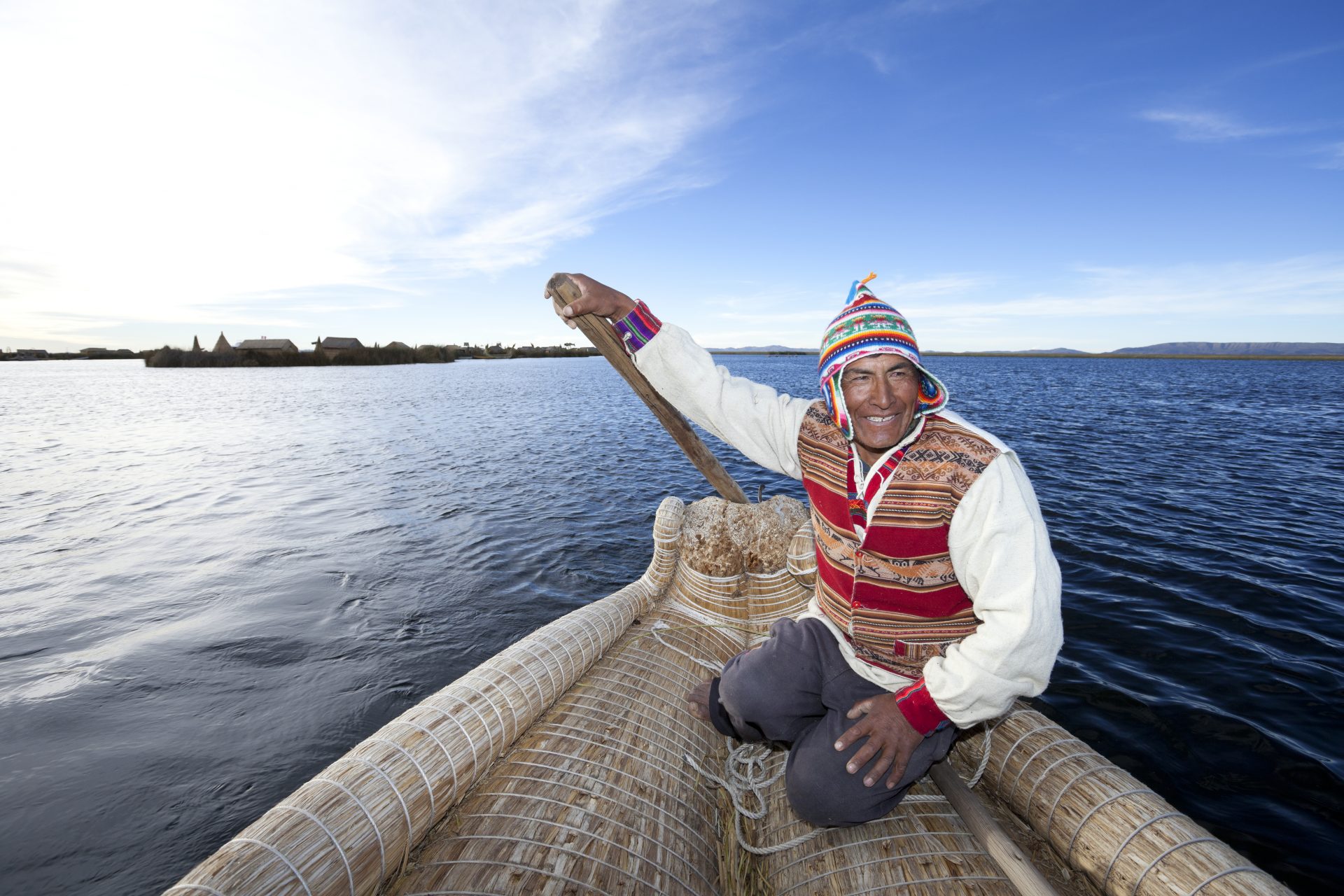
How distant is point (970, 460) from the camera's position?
2059mm

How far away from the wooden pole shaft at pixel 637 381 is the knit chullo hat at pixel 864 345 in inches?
39.5

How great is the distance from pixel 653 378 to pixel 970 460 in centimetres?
144

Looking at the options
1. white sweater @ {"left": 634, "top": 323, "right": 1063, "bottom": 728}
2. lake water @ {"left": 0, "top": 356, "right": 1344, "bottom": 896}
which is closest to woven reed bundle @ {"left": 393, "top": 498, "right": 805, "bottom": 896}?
white sweater @ {"left": 634, "top": 323, "right": 1063, "bottom": 728}

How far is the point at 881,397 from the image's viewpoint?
2221 mm

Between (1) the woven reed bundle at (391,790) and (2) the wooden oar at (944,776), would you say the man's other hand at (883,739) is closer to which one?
(2) the wooden oar at (944,776)

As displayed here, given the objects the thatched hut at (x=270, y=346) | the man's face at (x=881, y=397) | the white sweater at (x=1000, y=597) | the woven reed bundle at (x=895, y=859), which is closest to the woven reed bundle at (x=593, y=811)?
the woven reed bundle at (x=895, y=859)

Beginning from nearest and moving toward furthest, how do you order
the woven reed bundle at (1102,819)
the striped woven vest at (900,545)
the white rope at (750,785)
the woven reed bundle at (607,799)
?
the woven reed bundle at (1102,819) → the striped woven vest at (900,545) → the woven reed bundle at (607,799) → the white rope at (750,785)

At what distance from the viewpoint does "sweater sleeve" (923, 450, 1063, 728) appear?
1.88m

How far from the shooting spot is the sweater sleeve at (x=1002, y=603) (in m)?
1.88

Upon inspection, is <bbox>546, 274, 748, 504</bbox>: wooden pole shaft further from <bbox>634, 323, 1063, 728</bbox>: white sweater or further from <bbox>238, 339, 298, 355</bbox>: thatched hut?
<bbox>238, 339, 298, 355</bbox>: thatched hut

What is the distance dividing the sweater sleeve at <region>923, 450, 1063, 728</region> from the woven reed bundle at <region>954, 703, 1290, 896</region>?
31.9 inches

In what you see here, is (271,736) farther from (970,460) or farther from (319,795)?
(970,460)

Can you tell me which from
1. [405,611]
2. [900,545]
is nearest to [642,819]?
[900,545]

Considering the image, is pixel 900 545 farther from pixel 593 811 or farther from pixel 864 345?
pixel 593 811
